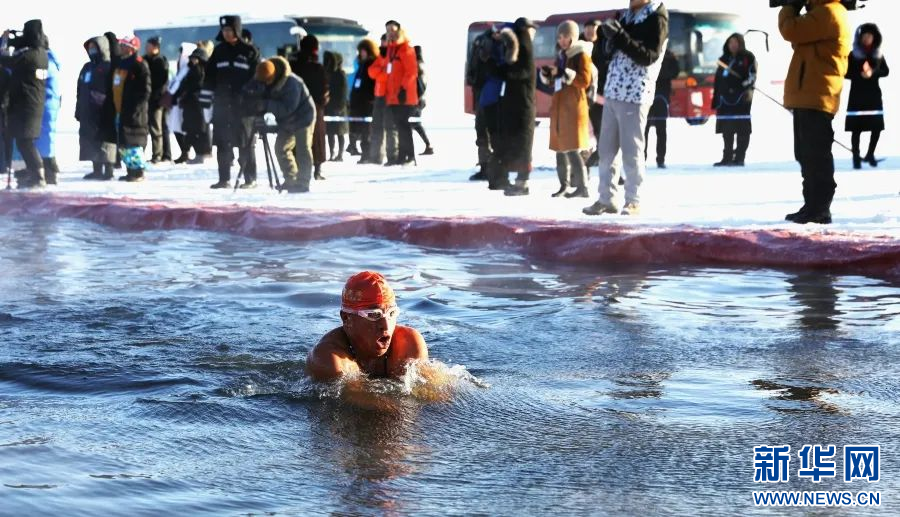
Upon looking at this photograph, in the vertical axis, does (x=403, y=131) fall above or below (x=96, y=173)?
above

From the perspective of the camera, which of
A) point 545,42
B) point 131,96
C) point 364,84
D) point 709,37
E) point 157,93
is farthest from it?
point 545,42

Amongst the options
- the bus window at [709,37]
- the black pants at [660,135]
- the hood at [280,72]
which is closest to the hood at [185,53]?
the hood at [280,72]

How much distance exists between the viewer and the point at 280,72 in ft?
44.5

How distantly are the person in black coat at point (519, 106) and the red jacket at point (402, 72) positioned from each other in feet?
10.7

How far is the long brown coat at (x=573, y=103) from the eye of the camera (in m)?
12.2

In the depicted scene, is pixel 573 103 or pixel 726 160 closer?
pixel 573 103

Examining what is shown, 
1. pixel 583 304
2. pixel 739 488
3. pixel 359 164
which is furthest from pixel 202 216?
pixel 739 488

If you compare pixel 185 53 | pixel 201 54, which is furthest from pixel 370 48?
pixel 185 53

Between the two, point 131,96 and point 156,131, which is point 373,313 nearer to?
point 131,96

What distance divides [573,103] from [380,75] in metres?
5.12

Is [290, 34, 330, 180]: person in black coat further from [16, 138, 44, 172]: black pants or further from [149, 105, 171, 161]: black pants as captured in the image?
[149, 105, 171, 161]: black pants

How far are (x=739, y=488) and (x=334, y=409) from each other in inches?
73.3

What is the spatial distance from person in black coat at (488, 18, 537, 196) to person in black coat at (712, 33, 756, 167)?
396cm

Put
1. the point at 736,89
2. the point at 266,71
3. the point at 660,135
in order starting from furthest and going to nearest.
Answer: the point at 660,135
the point at 736,89
the point at 266,71
